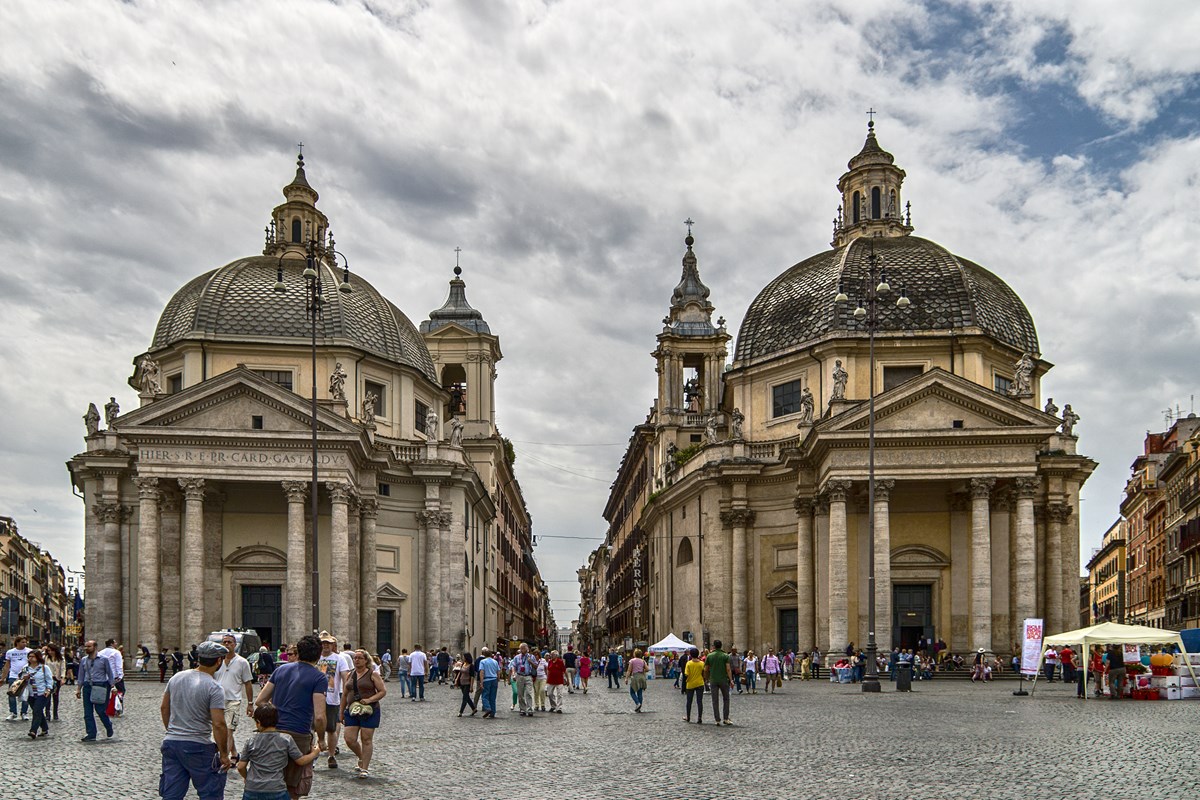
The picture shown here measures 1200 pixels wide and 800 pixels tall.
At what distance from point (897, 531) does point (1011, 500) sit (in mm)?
4476

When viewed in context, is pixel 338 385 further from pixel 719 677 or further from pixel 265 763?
pixel 265 763

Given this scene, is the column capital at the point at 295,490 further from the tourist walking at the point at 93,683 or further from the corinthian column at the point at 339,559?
the tourist walking at the point at 93,683

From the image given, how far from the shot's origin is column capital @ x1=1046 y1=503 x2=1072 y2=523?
1975 inches

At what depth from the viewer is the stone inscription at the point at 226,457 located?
47062 millimetres

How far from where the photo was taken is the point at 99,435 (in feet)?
166

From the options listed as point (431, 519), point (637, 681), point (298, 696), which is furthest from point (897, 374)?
point (298, 696)

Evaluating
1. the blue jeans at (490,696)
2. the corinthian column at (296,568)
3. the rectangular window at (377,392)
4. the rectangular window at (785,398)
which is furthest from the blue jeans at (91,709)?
the rectangular window at (785,398)

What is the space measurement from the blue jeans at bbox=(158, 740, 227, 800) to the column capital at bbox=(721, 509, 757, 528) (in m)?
45.0

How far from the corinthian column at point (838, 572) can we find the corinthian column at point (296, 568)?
1888cm

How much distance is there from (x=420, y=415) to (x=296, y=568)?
15.0 m

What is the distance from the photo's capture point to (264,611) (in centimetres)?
5069

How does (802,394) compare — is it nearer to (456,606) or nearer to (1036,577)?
(1036,577)

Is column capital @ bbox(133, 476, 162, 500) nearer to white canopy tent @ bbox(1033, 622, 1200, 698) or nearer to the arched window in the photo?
the arched window

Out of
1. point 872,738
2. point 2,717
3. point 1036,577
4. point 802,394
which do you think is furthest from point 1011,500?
point 2,717
